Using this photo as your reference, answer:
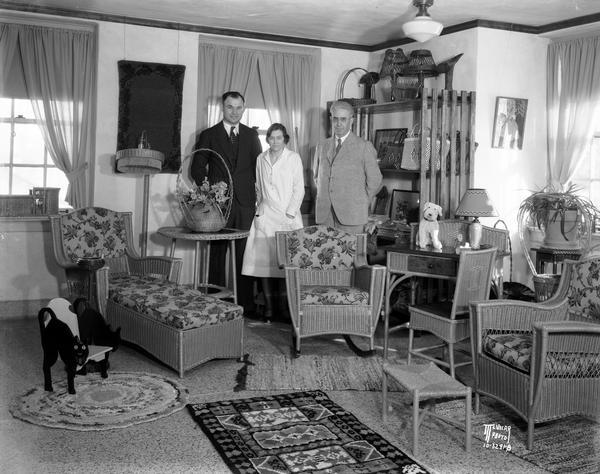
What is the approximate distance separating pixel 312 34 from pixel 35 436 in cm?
496

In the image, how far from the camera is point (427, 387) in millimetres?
3564

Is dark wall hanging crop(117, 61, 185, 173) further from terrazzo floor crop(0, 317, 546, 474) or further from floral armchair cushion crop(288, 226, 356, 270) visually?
terrazzo floor crop(0, 317, 546, 474)

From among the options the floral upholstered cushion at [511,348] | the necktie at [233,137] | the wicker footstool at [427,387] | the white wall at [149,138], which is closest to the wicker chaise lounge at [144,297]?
the white wall at [149,138]

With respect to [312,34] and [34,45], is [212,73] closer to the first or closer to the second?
[312,34]

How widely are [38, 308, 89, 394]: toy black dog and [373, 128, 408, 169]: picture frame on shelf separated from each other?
3.68m

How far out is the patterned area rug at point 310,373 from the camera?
15.2ft

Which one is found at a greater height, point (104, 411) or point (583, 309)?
point (583, 309)

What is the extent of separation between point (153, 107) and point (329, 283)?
2607mm

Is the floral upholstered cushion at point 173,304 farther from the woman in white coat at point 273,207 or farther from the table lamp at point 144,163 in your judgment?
the table lamp at point 144,163

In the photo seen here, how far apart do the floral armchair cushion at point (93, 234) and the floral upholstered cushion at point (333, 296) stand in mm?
1766

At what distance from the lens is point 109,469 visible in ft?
10.8

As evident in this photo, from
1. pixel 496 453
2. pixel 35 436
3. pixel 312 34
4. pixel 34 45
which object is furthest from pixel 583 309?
pixel 34 45

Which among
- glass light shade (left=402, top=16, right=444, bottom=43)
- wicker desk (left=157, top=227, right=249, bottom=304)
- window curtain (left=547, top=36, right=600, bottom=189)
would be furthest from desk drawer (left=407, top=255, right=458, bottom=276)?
window curtain (left=547, top=36, right=600, bottom=189)

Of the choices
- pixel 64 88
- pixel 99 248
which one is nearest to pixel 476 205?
pixel 99 248
